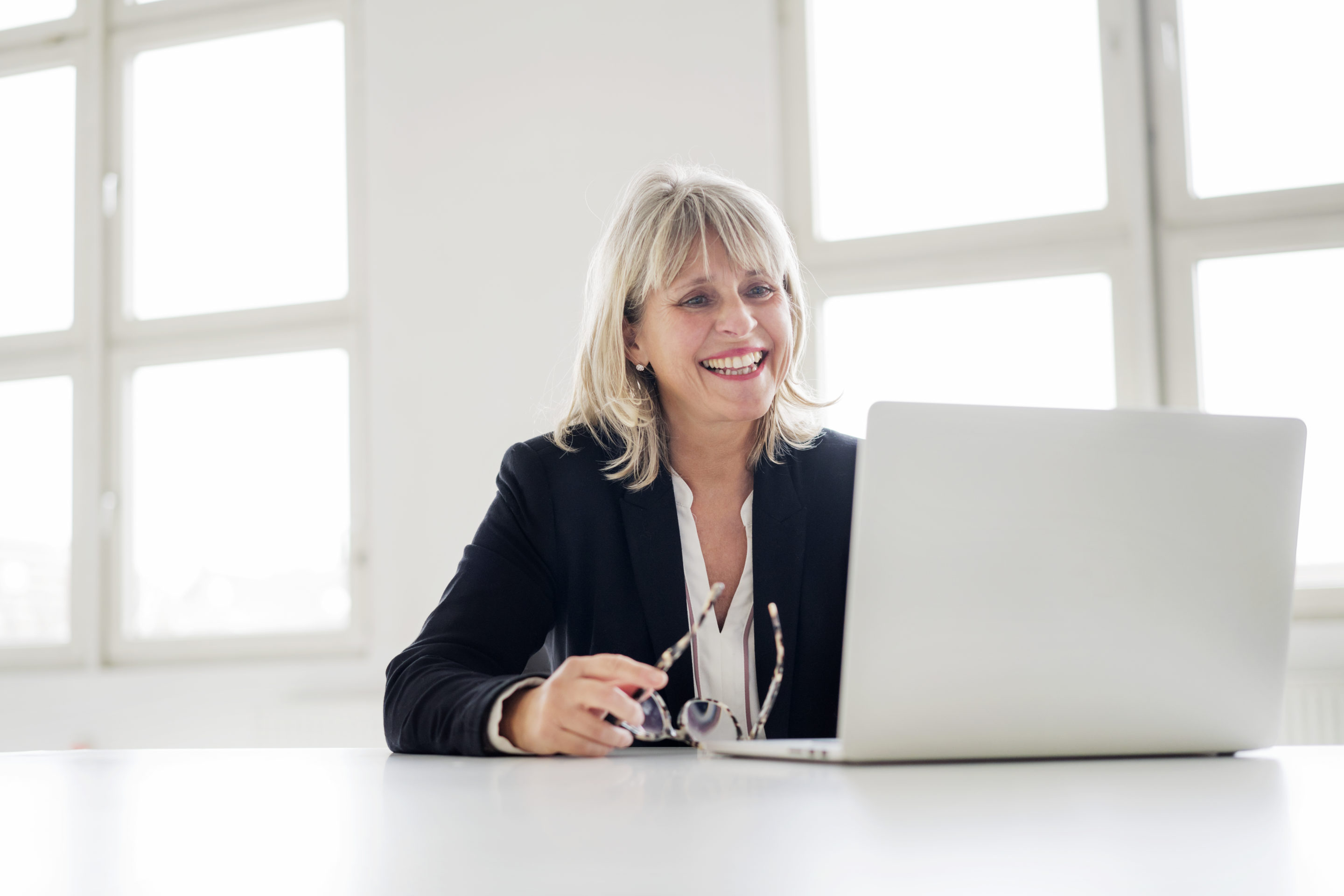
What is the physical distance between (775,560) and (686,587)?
0.13 meters

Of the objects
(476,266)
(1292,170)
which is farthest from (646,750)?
(1292,170)

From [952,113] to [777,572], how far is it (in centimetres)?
249

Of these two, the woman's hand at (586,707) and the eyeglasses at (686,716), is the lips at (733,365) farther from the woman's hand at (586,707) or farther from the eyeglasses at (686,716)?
the woman's hand at (586,707)

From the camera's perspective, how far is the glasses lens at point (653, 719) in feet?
3.64

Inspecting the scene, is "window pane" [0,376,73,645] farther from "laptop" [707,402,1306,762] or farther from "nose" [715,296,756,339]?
Result: "laptop" [707,402,1306,762]

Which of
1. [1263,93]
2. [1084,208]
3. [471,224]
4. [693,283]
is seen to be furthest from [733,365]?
[1263,93]

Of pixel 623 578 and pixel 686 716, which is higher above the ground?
pixel 623 578

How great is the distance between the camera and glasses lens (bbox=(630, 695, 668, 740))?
3.64 feet

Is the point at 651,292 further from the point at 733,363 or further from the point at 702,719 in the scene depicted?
the point at 702,719

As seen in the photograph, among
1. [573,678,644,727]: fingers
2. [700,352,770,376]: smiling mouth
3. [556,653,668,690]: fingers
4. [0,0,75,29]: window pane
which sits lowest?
[573,678,644,727]: fingers

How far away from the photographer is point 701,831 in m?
0.56

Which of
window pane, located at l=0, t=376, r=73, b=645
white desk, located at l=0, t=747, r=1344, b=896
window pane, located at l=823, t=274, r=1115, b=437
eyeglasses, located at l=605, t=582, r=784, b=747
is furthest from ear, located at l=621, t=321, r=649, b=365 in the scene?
window pane, located at l=0, t=376, r=73, b=645

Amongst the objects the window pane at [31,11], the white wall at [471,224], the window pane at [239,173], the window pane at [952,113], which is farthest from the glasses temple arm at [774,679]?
the window pane at [31,11]

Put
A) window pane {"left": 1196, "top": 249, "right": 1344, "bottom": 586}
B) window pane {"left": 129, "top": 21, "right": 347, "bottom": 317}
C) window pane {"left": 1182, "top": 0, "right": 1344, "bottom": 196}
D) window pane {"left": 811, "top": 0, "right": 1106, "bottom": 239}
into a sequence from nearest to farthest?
window pane {"left": 1196, "top": 249, "right": 1344, "bottom": 586}, window pane {"left": 1182, "top": 0, "right": 1344, "bottom": 196}, window pane {"left": 811, "top": 0, "right": 1106, "bottom": 239}, window pane {"left": 129, "top": 21, "right": 347, "bottom": 317}
